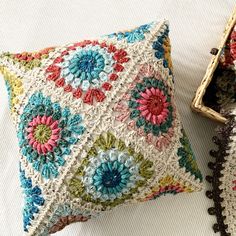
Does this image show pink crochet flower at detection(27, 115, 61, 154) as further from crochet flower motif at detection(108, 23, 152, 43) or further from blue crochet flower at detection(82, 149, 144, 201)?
crochet flower motif at detection(108, 23, 152, 43)

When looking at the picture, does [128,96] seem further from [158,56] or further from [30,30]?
[30,30]

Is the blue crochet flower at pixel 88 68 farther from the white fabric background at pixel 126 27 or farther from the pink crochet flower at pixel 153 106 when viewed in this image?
the white fabric background at pixel 126 27

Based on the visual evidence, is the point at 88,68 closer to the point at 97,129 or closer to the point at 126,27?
the point at 97,129

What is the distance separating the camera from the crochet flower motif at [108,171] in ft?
2.72

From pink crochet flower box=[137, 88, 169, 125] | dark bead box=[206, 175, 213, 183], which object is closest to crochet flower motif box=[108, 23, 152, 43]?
pink crochet flower box=[137, 88, 169, 125]

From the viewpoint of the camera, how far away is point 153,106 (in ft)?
2.79

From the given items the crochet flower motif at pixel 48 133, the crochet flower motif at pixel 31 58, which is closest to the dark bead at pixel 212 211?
the crochet flower motif at pixel 48 133

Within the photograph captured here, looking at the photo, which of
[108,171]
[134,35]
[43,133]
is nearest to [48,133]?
[43,133]

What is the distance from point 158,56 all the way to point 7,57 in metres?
0.30

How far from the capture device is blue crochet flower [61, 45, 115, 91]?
85cm

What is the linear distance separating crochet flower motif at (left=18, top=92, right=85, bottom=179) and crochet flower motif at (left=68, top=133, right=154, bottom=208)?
0.04 metres

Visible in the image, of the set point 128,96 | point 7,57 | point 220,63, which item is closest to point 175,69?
point 220,63

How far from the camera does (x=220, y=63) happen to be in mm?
982

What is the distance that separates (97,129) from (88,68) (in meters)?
0.11
